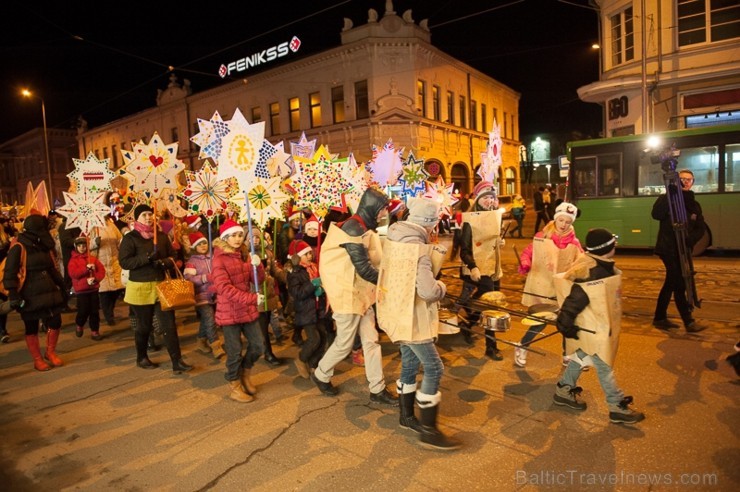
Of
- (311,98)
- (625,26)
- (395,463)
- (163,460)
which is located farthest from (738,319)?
(311,98)

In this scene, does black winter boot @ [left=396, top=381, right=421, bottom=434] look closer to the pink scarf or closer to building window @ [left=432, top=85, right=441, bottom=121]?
the pink scarf

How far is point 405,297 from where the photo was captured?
3.83 m

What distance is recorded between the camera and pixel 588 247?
405 cm

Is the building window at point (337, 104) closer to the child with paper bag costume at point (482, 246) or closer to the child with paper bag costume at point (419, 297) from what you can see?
the child with paper bag costume at point (482, 246)

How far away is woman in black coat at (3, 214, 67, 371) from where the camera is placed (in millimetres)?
5934

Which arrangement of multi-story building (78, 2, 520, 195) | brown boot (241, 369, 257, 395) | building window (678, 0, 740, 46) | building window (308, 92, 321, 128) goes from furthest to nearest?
building window (308, 92, 321, 128) < multi-story building (78, 2, 520, 195) < building window (678, 0, 740, 46) < brown boot (241, 369, 257, 395)

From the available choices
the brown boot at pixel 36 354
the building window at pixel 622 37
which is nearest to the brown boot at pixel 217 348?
the brown boot at pixel 36 354

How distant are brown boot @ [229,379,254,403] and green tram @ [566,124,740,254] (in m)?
11.0

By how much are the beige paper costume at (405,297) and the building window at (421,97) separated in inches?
989

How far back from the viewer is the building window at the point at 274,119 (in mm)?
32312

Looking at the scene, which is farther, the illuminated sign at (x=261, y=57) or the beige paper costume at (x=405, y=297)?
the illuminated sign at (x=261, y=57)

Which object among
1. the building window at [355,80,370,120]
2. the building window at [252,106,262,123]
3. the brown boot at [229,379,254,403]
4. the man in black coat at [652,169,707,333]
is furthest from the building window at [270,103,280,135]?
the brown boot at [229,379,254,403]

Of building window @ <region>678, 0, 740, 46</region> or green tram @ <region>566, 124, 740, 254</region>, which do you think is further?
building window @ <region>678, 0, 740, 46</region>

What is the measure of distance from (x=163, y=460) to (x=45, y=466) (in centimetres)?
91
